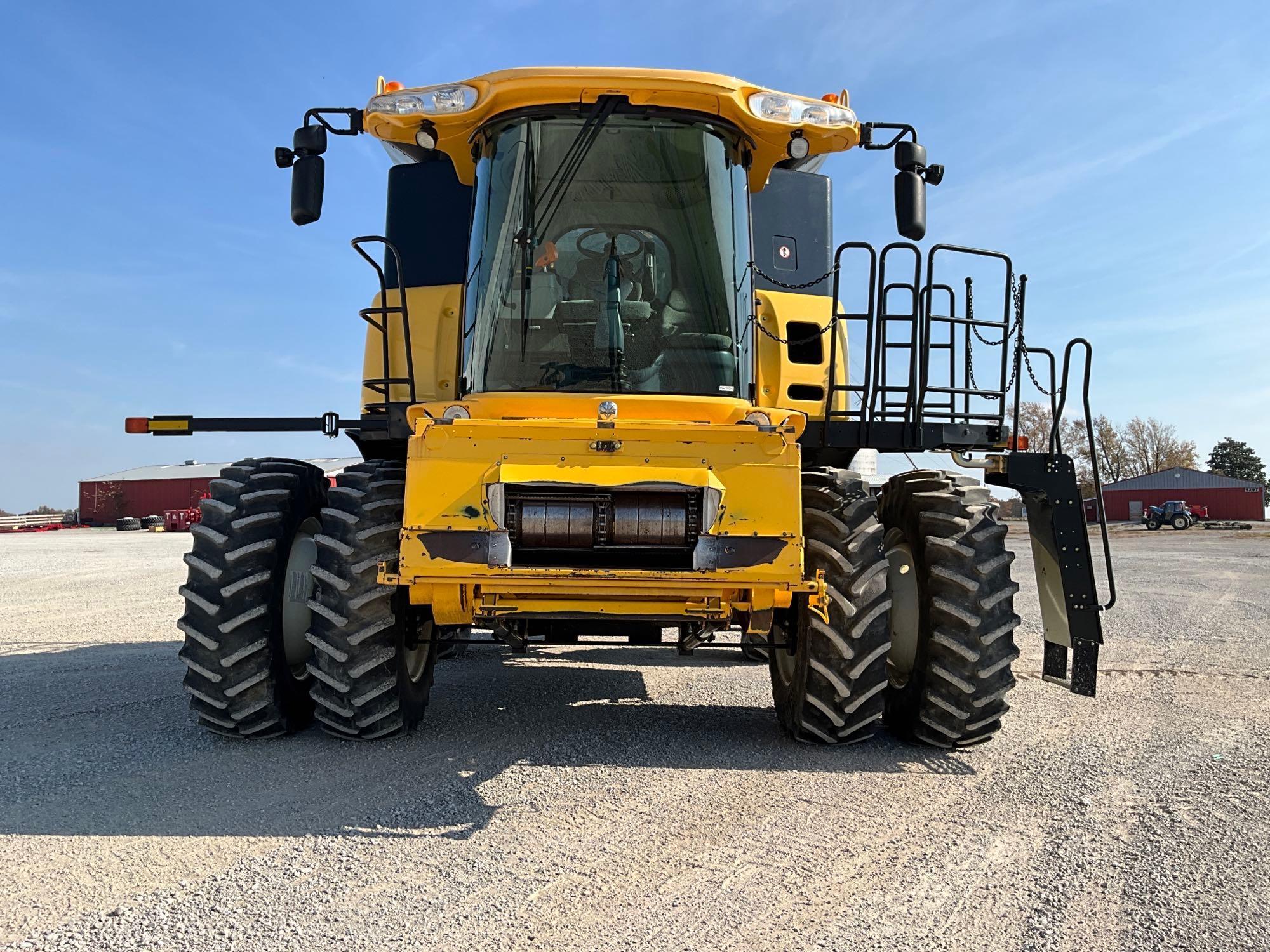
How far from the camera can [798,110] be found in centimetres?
524

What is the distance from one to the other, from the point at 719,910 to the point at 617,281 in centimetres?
318

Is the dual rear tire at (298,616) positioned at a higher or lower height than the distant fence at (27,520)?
higher

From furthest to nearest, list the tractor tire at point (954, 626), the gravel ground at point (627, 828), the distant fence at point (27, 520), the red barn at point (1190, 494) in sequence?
the red barn at point (1190, 494)
the distant fence at point (27, 520)
the tractor tire at point (954, 626)
the gravel ground at point (627, 828)

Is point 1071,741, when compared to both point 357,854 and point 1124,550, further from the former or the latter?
point 1124,550

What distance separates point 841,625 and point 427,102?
3537mm

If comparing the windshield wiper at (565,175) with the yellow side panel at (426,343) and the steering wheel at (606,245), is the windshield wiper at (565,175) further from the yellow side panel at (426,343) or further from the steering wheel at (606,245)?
the yellow side panel at (426,343)

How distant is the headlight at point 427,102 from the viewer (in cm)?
520

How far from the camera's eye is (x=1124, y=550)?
31094 millimetres

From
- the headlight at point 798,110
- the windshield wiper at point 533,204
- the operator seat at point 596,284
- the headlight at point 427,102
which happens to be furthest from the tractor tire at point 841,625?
the headlight at point 427,102

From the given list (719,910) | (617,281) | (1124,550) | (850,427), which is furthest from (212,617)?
(1124,550)

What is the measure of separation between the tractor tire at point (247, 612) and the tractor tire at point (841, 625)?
2607 mm

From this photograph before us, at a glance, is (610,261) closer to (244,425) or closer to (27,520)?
(244,425)

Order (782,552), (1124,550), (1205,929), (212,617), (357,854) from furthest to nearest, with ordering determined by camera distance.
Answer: (1124,550) → (212,617) → (782,552) → (357,854) → (1205,929)

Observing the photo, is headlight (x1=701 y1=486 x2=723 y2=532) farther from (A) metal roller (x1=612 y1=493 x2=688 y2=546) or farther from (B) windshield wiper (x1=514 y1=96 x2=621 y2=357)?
(B) windshield wiper (x1=514 y1=96 x2=621 y2=357)
